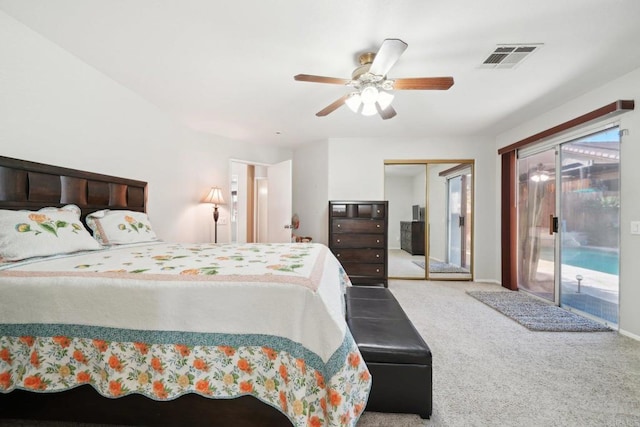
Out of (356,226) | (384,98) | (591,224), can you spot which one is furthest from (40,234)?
(591,224)

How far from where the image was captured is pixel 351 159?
4578 mm

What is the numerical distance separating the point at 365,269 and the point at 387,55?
9.97 ft

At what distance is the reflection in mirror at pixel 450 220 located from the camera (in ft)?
14.9

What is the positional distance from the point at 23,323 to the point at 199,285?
848mm

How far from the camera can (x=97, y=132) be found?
2.49m

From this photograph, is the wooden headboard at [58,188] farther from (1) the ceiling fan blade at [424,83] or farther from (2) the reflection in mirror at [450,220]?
(2) the reflection in mirror at [450,220]

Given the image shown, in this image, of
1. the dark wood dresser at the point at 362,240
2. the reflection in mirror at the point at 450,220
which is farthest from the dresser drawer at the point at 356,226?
the reflection in mirror at the point at 450,220

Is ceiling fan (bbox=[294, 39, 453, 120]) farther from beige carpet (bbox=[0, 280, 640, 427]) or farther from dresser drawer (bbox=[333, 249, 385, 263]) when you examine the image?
dresser drawer (bbox=[333, 249, 385, 263])

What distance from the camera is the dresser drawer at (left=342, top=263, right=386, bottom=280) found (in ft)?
13.3

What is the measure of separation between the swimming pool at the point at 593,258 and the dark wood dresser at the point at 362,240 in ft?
7.14

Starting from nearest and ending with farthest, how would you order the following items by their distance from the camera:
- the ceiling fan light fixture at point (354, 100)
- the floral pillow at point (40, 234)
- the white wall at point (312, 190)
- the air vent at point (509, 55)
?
the floral pillow at point (40, 234) → the air vent at point (509, 55) → the ceiling fan light fixture at point (354, 100) → the white wall at point (312, 190)

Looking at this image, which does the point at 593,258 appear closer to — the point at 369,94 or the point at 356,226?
the point at 356,226

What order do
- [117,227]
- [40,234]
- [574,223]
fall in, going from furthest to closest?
[574,223] → [117,227] → [40,234]

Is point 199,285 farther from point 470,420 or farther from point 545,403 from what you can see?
point 545,403
